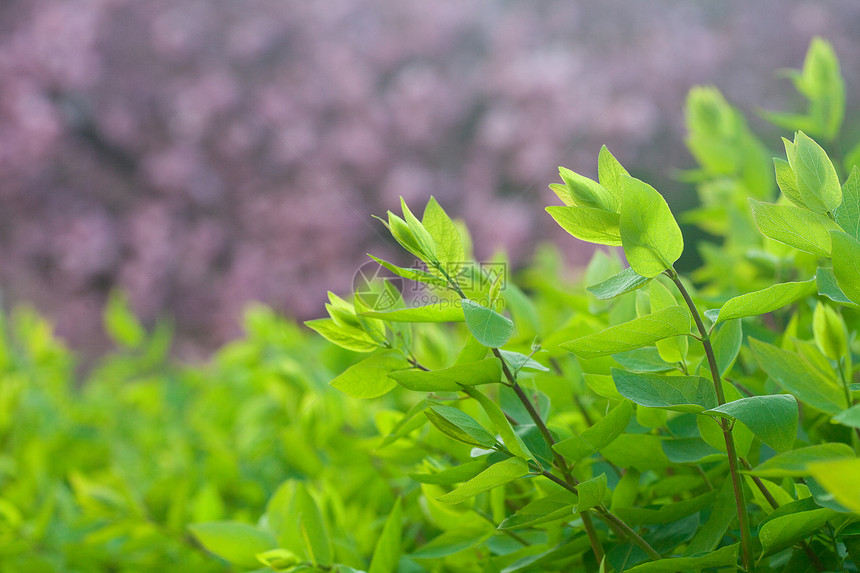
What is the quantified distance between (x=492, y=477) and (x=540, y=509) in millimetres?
32

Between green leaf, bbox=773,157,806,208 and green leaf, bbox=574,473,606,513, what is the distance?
0.12 m

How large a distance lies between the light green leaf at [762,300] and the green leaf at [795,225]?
0.07 ft

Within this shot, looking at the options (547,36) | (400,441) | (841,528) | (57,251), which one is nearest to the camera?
(841,528)

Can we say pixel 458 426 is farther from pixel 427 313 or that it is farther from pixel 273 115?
pixel 273 115

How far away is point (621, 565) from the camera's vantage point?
10.3 inches

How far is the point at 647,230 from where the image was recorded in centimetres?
21

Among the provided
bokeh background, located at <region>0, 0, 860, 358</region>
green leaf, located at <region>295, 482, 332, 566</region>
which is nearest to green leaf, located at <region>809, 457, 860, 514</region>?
green leaf, located at <region>295, 482, 332, 566</region>

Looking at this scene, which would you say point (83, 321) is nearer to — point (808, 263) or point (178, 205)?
point (178, 205)

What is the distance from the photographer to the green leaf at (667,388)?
0.22 meters

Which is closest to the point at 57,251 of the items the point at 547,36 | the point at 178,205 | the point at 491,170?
the point at 178,205

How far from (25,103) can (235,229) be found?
1103 mm

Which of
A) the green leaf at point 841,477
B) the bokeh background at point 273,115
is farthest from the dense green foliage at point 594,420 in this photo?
the bokeh background at point 273,115

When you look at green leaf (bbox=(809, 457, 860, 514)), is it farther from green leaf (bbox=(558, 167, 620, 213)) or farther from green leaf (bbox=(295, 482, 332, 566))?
green leaf (bbox=(295, 482, 332, 566))

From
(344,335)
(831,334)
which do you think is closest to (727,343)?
(831,334)
